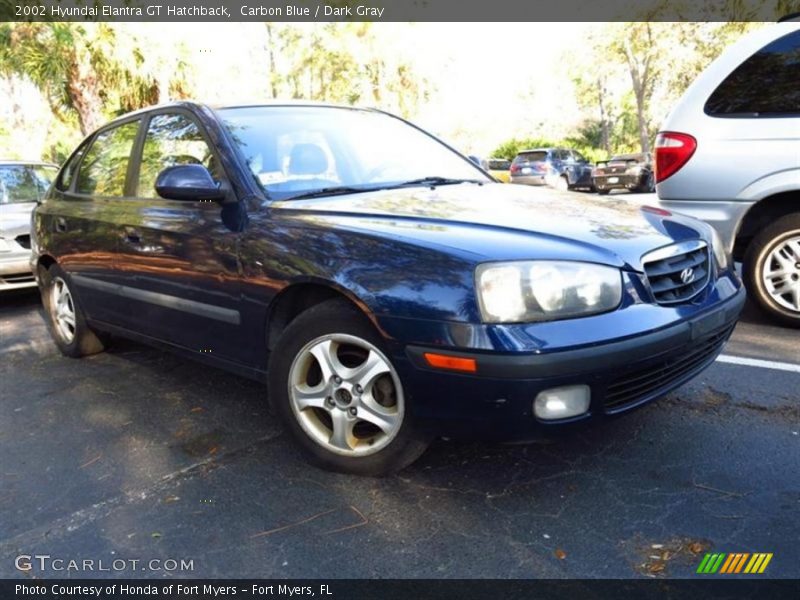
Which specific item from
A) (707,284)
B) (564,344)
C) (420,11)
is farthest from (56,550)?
(420,11)

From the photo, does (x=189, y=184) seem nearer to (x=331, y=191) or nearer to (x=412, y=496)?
(x=331, y=191)

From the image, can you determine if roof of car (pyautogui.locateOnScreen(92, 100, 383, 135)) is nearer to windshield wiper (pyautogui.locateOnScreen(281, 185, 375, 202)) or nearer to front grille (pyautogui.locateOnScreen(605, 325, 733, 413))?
A: windshield wiper (pyautogui.locateOnScreen(281, 185, 375, 202))

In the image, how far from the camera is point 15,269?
20.5 ft

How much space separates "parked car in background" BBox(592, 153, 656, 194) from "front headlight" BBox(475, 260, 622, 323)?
751 inches

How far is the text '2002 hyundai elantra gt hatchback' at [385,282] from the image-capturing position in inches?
90.4

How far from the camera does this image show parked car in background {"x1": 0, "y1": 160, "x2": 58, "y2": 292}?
6.27 m

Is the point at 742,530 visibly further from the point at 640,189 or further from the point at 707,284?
the point at 640,189

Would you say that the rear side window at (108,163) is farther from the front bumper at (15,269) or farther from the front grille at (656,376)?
the front grille at (656,376)

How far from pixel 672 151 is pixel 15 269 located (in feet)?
18.8

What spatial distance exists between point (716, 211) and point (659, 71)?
2863 cm

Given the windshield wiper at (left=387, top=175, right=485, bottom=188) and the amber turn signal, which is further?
the windshield wiper at (left=387, top=175, right=485, bottom=188)

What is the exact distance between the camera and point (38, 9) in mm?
11625

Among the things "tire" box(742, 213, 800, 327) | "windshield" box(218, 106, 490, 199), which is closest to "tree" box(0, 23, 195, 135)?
"windshield" box(218, 106, 490, 199)

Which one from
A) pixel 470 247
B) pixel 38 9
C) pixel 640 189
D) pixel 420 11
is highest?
pixel 420 11
